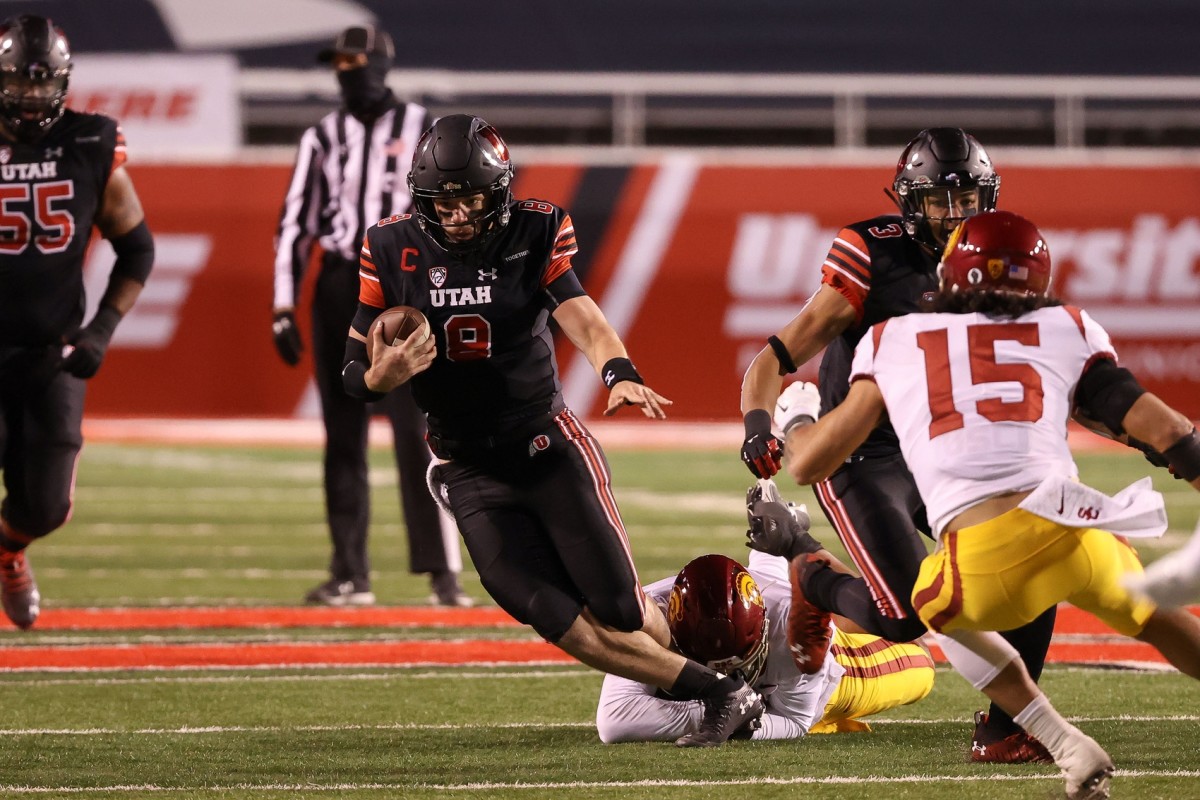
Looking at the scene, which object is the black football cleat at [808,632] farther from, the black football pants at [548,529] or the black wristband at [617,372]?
the black wristband at [617,372]

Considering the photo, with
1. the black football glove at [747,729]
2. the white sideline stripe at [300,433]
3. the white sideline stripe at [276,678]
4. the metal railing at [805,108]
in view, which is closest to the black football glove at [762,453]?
the black football glove at [747,729]

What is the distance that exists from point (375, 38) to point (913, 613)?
347 centimetres

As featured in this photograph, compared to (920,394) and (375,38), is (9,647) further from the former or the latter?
(920,394)

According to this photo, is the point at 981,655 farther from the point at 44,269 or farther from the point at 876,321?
the point at 44,269

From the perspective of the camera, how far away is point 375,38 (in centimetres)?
695

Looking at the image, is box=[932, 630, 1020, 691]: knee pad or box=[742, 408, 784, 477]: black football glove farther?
box=[742, 408, 784, 477]: black football glove

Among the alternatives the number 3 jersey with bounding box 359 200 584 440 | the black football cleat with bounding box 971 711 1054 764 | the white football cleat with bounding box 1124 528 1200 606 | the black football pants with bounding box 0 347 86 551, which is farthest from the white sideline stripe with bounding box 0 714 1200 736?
the white football cleat with bounding box 1124 528 1200 606

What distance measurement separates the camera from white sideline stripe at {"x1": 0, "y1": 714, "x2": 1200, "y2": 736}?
4551mm

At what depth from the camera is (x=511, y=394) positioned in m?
4.67

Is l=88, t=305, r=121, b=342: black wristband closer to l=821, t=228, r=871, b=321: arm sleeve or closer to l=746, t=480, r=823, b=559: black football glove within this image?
l=746, t=480, r=823, b=559: black football glove

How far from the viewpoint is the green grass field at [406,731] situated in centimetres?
387

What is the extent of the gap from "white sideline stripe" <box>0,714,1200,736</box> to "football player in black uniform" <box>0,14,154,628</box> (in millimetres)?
1356

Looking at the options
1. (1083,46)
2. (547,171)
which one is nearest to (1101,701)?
(547,171)

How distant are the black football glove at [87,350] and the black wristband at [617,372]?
6.32ft
